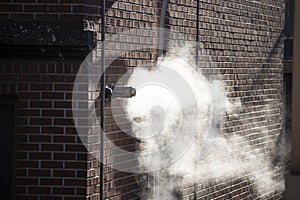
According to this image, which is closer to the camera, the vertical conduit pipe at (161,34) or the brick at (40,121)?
the brick at (40,121)

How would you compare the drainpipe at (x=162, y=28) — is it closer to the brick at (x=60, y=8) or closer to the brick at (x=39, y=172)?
the brick at (x=60, y=8)

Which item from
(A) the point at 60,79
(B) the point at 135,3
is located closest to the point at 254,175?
(B) the point at 135,3

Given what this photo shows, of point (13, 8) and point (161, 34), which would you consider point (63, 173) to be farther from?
point (161, 34)

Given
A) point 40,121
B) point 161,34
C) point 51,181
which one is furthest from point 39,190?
point 161,34

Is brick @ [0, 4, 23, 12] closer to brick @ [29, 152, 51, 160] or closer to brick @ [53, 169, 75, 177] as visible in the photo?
brick @ [29, 152, 51, 160]

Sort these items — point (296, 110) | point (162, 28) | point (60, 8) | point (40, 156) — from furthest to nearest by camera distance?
point (162, 28)
point (40, 156)
point (60, 8)
point (296, 110)

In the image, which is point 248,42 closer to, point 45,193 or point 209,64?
point 209,64

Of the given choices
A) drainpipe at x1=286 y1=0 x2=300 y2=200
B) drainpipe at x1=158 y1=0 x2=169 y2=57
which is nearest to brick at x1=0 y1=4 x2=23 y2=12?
drainpipe at x1=158 y1=0 x2=169 y2=57

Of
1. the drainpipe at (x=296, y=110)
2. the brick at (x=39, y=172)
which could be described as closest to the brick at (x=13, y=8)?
the brick at (x=39, y=172)

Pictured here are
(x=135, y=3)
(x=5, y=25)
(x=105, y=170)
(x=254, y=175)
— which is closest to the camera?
(x=5, y=25)

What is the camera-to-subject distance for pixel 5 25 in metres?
7.08

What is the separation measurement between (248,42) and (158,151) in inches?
114

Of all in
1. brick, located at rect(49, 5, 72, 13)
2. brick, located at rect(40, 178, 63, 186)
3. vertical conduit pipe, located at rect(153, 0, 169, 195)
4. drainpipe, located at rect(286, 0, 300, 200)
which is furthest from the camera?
vertical conduit pipe, located at rect(153, 0, 169, 195)

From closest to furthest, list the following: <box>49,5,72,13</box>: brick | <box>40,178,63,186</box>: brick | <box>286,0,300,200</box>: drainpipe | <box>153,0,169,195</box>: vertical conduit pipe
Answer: <box>286,0,300,200</box>: drainpipe < <box>49,5,72,13</box>: brick < <box>40,178,63,186</box>: brick < <box>153,0,169,195</box>: vertical conduit pipe
